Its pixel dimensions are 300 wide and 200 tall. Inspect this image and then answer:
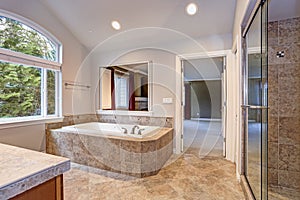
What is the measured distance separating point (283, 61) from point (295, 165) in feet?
4.40

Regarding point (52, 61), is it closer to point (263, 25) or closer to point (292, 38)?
point (263, 25)

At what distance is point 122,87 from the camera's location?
202 inches

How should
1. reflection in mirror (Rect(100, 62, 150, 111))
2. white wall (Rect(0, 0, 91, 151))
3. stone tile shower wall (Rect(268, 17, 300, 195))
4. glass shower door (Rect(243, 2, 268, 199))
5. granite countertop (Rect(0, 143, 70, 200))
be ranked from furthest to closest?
reflection in mirror (Rect(100, 62, 150, 111)) → white wall (Rect(0, 0, 91, 151)) → stone tile shower wall (Rect(268, 17, 300, 195)) → glass shower door (Rect(243, 2, 268, 199)) → granite countertop (Rect(0, 143, 70, 200))

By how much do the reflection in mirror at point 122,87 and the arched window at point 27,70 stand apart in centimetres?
116

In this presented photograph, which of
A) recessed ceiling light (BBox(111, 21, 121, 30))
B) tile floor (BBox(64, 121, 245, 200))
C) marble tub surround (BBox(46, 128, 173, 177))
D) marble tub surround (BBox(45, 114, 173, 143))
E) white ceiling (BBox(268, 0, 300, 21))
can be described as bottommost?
tile floor (BBox(64, 121, 245, 200))

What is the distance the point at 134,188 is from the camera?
96.2 inches

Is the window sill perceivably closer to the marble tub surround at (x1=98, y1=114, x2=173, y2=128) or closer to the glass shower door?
the marble tub surround at (x1=98, y1=114, x2=173, y2=128)

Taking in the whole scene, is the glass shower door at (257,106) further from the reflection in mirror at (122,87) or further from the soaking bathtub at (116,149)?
the reflection in mirror at (122,87)

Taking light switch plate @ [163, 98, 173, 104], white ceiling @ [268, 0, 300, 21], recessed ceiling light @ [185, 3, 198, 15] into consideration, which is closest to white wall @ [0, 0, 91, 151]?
light switch plate @ [163, 98, 173, 104]

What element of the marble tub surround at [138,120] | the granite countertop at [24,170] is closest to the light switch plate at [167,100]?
the marble tub surround at [138,120]

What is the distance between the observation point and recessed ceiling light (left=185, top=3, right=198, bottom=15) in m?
3.15

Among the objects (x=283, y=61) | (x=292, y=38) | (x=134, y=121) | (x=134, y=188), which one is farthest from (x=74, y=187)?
(x=292, y=38)

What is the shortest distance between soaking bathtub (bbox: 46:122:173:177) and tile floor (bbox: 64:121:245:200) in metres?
0.12

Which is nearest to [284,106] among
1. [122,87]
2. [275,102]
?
[275,102]
